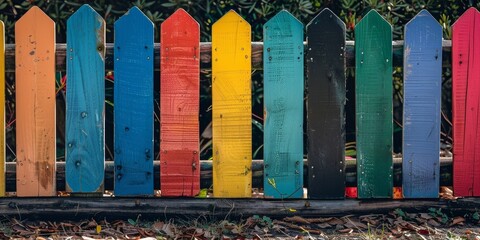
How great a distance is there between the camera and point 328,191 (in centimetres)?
Result: 402

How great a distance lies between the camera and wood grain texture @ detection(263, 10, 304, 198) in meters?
3.94

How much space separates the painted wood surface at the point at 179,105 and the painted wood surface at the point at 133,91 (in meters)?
0.07

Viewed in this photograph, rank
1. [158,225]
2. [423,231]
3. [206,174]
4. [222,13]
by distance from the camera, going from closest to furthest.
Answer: [423,231], [158,225], [206,174], [222,13]

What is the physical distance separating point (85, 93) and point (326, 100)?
126cm

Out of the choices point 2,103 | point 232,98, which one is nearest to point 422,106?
point 232,98

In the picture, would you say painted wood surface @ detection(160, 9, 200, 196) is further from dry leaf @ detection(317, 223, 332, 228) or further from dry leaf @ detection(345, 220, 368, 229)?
dry leaf @ detection(345, 220, 368, 229)

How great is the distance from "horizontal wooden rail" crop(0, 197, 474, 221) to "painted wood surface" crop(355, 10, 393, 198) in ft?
0.39

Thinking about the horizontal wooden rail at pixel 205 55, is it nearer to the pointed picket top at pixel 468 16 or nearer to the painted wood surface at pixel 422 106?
the painted wood surface at pixel 422 106

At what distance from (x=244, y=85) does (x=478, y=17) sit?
1.29 meters

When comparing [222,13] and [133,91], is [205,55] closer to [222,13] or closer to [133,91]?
[133,91]

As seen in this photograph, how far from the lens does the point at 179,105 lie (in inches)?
156

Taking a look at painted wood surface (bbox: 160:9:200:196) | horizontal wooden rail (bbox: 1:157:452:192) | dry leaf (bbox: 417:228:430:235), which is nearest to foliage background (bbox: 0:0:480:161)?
horizontal wooden rail (bbox: 1:157:452:192)

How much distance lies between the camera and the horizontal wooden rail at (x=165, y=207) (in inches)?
157

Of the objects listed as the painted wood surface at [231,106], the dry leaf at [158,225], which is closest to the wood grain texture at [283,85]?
the painted wood surface at [231,106]
